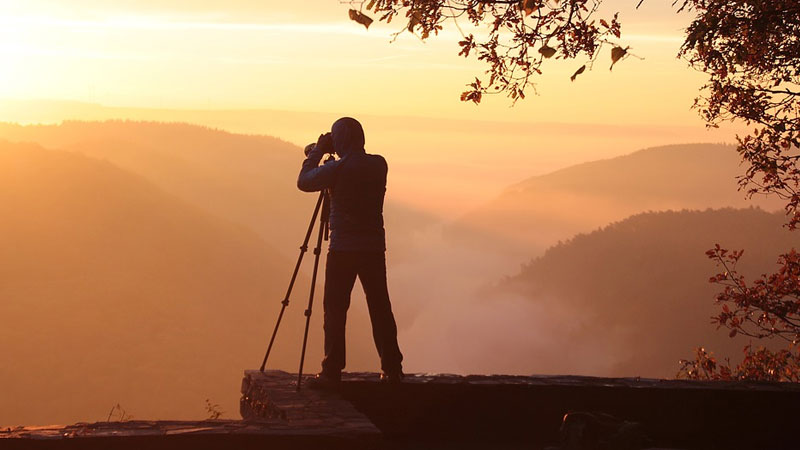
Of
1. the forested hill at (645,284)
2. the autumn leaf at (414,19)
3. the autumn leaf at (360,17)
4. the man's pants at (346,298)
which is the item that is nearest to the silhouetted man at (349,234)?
the man's pants at (346,298)

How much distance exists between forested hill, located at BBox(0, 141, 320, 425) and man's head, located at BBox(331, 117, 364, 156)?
7972 centimetres

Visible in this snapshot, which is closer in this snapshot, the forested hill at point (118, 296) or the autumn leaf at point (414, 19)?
the autumn leaf at point (414, 19)

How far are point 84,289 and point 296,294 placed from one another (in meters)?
32.3

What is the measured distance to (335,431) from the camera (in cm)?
718

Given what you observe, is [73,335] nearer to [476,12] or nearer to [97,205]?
[97,205]

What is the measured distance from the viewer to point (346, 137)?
30.3ft

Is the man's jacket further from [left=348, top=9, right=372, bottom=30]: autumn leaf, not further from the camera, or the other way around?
[left=348, top=9, right=372, bottom=30]: autumn leaf

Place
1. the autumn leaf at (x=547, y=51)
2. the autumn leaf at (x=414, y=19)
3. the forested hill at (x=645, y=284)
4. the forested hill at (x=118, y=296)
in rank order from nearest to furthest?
the autumn leaf at (x=547, y=51) → the autumn leaf at (x=414, y=19) → the forested hill at (x=118, y=296) → the forested hill at (x=645, y=284)

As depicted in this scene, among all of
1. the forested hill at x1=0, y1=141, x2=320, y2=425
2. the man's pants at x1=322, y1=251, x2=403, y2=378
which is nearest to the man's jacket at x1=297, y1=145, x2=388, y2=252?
the man's pants at x1=322, y1=251, x2=403, y2=378

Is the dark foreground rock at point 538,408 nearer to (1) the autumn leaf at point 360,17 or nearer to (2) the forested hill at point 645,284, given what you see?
(1) the autumn leaf at point 360,17

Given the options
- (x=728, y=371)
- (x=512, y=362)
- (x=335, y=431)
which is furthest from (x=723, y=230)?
(x=335, y=431)

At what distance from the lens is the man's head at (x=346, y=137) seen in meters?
9.23

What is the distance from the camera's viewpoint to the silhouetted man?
909 cm

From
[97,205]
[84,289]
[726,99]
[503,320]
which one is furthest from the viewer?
[503,320]
